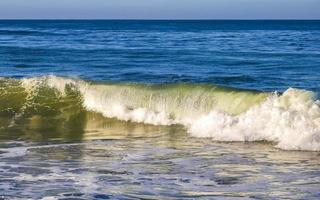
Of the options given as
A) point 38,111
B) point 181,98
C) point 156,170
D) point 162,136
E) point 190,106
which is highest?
point 181,98

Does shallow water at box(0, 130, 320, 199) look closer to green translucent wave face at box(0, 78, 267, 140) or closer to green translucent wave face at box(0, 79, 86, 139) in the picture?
green translucent wave face at box(0, 78, 267, 140)

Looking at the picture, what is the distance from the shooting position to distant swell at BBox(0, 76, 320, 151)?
13.4 meters

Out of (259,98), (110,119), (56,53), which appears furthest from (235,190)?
(56,53)

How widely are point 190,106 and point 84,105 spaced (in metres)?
3.77

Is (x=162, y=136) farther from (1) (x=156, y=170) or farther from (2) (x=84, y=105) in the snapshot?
(2) (x=84, y=105)

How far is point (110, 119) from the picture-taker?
56.7 ft

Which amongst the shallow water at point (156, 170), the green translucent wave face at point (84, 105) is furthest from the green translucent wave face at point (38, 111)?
the shallow water at point (156, 170)

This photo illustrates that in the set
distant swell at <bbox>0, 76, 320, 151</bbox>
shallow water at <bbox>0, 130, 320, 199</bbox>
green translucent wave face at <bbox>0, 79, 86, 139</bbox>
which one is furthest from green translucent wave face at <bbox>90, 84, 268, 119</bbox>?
shallow water at <bbox>0, 130, 320, 199</bbox>

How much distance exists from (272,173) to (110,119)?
7.73 meters

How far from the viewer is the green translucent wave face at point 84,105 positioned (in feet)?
51.4

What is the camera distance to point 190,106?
16562 mm

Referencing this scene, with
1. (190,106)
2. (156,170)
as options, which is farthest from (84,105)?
(156,170)

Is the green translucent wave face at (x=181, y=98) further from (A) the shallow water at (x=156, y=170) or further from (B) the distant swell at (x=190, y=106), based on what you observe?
(A) the shallow water at (x=156, y=170)

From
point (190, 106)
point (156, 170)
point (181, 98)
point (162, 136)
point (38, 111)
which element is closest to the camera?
point (156, 170)
